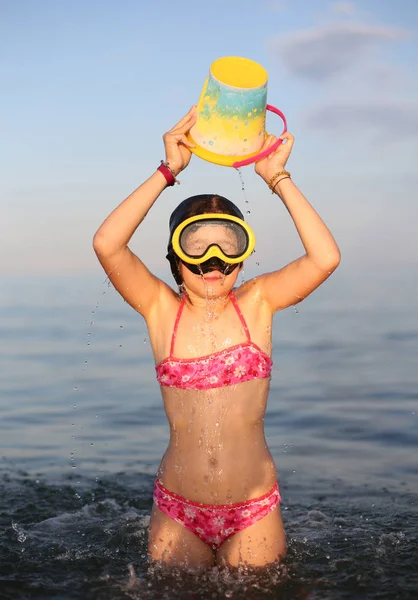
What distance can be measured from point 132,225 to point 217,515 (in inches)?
61.4

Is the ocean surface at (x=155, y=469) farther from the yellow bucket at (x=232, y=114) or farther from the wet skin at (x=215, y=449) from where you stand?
the yellow bucket at (x=232, y=114)

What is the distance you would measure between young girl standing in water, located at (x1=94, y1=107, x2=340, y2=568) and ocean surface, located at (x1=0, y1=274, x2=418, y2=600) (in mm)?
239

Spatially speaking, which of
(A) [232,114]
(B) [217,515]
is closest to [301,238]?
(A) [232,114]

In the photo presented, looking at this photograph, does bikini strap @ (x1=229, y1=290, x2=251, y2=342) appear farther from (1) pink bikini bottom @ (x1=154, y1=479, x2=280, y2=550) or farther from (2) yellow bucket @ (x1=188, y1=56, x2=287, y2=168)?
(1) pink bikini bottom @ (x1=154, y1=479, x2=280, y2=550)

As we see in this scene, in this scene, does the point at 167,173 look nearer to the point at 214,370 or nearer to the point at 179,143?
the point at 179,143

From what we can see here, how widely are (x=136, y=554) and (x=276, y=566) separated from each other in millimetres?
1245

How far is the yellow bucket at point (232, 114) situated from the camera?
4793 millimetres

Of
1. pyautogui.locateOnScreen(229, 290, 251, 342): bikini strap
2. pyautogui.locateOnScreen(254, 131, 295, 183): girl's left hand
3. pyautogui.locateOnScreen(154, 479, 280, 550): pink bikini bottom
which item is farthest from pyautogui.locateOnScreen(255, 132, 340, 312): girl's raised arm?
pyautogui.locateOnScreen(154, 479, 280, 550): pink bikini bottom

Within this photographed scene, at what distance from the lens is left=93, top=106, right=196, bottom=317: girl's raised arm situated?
4.86 metres

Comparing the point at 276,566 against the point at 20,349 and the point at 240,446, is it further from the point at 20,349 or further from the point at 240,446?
the point at 20,349

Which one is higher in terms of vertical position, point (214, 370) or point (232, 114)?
point (232, 114)

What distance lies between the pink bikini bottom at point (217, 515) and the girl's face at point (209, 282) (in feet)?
3.52

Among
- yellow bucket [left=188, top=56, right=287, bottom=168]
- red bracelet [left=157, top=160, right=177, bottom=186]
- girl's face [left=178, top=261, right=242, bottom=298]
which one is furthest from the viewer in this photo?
girl's face [left=178, top=261, right=242, bottom=298]

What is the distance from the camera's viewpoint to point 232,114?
481 centimetres
